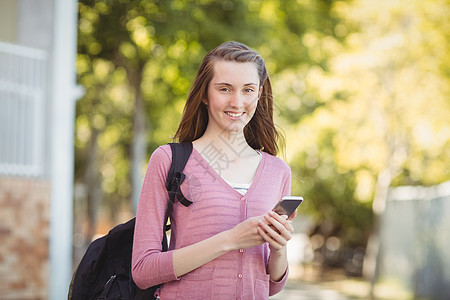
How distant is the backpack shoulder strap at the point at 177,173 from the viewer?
84.9 inches

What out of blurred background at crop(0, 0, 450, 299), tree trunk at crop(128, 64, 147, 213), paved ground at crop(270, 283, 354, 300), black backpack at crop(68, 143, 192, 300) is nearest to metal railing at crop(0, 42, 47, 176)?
blurred background at crop(0, 0, 450, 299)

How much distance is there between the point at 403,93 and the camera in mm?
13547

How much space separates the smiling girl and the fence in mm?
10071

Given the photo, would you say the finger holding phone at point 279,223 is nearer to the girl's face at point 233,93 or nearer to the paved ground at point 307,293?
the girl's face at point 233,93

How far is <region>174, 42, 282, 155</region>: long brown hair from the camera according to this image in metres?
2.29

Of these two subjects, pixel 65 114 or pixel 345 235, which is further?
pixel 345 235

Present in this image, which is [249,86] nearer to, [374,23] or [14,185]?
[14,185]

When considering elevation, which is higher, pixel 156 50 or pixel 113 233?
pixel 156 50

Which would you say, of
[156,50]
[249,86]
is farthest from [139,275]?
[156,50]

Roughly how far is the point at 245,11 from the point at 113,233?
12587 millimetres

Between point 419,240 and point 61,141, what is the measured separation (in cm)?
787

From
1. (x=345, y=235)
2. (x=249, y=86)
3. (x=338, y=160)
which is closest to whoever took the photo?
(x=249, y=86)

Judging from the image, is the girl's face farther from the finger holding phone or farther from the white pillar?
the white pillar

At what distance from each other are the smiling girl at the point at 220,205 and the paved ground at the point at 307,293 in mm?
10589
